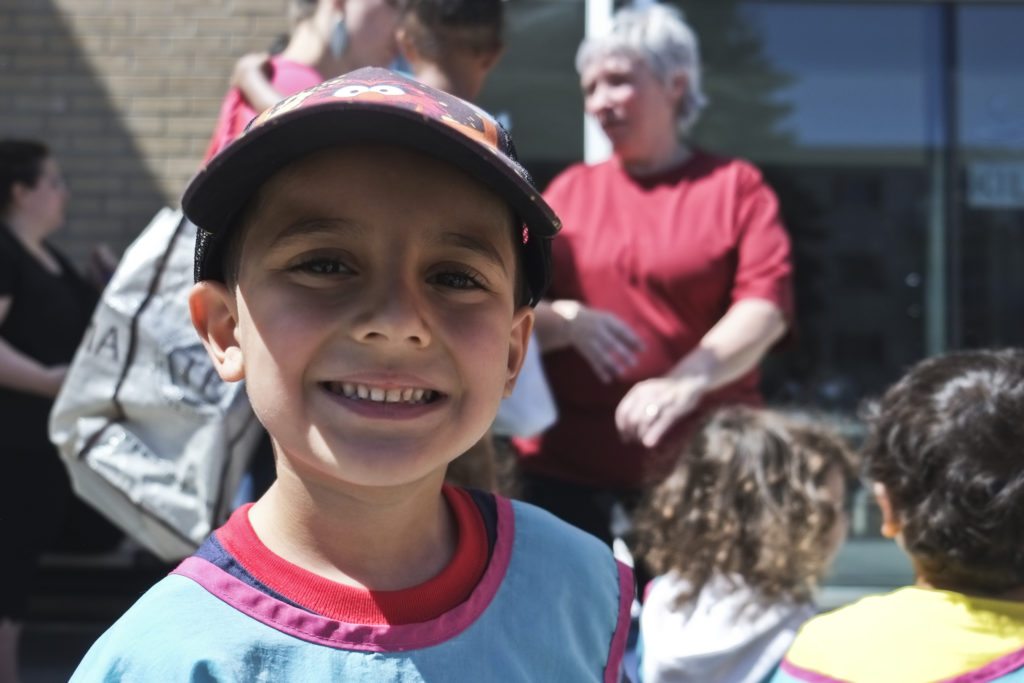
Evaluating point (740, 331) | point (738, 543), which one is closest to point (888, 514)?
point (738, 543)

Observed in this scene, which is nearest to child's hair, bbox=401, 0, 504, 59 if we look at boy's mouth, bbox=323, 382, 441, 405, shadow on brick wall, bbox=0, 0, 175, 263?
boy's mouth, bbox=323, 382, 441, 405

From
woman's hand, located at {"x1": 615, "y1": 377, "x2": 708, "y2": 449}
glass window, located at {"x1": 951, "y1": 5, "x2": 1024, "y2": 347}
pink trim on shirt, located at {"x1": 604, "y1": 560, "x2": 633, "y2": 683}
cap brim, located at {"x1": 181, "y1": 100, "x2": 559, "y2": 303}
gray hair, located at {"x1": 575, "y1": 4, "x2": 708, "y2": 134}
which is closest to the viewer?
cap brim, located at {"x1": 181, "y1": 100, "x2": 559, "y2": 303}

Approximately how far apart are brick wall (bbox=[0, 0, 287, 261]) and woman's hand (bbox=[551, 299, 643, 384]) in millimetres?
3412

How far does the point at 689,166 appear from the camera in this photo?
11.0ft

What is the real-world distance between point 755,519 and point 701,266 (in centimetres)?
59

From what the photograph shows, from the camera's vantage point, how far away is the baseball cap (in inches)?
54.0

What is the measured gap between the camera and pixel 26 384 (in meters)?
4.35

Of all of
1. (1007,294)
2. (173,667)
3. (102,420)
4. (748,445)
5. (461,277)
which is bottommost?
(1007,294)

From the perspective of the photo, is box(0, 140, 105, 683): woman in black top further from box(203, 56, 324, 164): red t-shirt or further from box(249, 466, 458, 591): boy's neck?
box(249, 466, 458, 591): boy's neck

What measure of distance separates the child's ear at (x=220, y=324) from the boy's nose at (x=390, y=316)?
21 centimetres

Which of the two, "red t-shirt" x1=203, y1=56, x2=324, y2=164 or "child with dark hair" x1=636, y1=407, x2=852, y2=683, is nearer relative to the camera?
"child with dark hair" x1=636, y1=407, x2=852, y2=683

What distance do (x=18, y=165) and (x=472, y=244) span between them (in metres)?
3.78

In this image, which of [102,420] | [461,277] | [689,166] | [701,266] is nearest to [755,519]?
[701,266]

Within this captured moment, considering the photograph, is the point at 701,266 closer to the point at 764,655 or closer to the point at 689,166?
the point at 689,166
